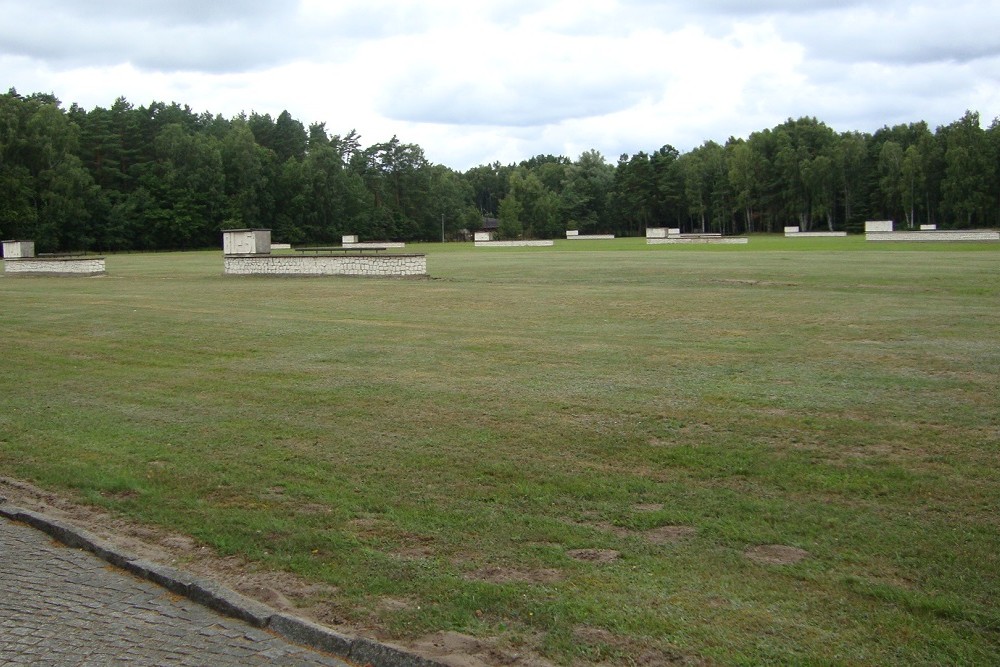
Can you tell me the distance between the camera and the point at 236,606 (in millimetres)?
4781

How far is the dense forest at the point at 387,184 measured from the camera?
72.5 meters

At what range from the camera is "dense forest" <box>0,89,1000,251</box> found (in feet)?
238

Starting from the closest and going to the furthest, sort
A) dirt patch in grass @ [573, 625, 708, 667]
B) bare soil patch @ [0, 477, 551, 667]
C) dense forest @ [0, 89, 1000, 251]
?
1. dirt patch in grass @ [573, 625, 708, 667]
2. bare soil patch @ [0, 477, 551, 667]
3. dense forest @ [0, 89, 1000, 251]

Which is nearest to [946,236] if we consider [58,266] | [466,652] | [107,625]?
[58,266]

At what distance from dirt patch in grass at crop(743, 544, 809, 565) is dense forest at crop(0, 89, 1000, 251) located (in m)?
73.3

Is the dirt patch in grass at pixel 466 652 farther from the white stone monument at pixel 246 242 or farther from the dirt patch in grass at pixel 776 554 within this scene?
the white stone monument at pixel 246 242

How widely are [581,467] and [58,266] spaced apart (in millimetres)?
34032

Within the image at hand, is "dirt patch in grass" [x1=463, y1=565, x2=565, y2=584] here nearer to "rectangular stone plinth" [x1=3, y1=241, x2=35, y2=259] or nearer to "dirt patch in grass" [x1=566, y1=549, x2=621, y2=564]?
"dirt patch in grass" [x1=566, y1=549, x2=621, y2=564]

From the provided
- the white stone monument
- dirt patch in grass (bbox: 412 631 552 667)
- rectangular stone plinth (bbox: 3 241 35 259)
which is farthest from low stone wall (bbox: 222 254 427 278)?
dirt patch in grass (bbox: 412 631 552 667)

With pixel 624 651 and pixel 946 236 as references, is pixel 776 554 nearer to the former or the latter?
pixel 624 651

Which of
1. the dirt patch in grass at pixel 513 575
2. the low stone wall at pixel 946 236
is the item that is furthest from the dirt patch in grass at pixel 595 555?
the low stone wall at pixel 946 236

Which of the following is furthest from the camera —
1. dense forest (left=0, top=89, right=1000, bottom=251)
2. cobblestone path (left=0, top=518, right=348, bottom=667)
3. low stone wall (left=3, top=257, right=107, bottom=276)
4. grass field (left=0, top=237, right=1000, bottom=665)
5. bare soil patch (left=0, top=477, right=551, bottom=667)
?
dense forest (left=0, top=89, right=1000, bottom=251)

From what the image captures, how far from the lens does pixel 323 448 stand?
25.7 ft

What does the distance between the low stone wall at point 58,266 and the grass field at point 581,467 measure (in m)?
20.8
